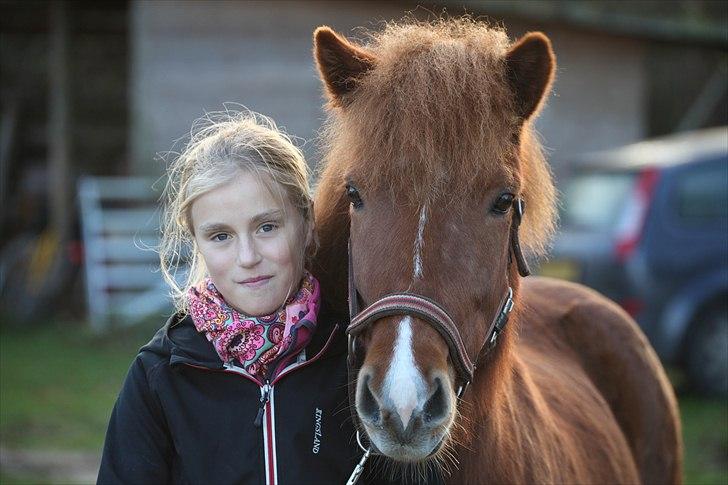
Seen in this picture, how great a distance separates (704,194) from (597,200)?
99 centimetres

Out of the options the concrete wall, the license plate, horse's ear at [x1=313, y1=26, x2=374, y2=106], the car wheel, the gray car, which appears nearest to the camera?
horse's ear at [x1=313, y1=26, x2=374, y2=106]

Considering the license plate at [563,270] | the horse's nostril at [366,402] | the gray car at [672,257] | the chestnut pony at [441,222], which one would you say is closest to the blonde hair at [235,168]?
the chestnut pony at [441,222]

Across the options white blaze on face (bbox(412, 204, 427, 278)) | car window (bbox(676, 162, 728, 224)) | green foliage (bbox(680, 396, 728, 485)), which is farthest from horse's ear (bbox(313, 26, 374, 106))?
car window (bbox(676, 162, 728, 224))

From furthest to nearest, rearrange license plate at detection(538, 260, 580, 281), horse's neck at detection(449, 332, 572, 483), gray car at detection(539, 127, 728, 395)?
license plate at detection(538, 260, 580, 281) → gray car at detection(539, 127, 728, 395) → horse's neck at detection(449, 332, 572, 483)

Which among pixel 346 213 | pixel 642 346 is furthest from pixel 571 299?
pixel 346 213

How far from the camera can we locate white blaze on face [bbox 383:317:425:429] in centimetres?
204

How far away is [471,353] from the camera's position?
236 cm

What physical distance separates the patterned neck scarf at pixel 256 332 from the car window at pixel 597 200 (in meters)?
6.21

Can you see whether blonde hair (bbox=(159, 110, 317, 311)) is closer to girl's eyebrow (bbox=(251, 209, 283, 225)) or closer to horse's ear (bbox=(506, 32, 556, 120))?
girl's eyebrow (bbox=(251, 209, 283, 225))

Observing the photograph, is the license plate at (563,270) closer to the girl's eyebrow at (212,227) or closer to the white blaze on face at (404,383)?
the girl's eyebrow at (212,227)

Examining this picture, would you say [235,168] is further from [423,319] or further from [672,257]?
[672,257]

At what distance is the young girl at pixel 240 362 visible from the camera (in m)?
2.29

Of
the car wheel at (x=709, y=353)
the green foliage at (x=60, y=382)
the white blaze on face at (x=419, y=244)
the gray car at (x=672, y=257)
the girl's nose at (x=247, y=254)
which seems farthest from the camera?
the car wheel at (x=709, y=353)

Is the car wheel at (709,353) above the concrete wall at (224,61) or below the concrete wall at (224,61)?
below
